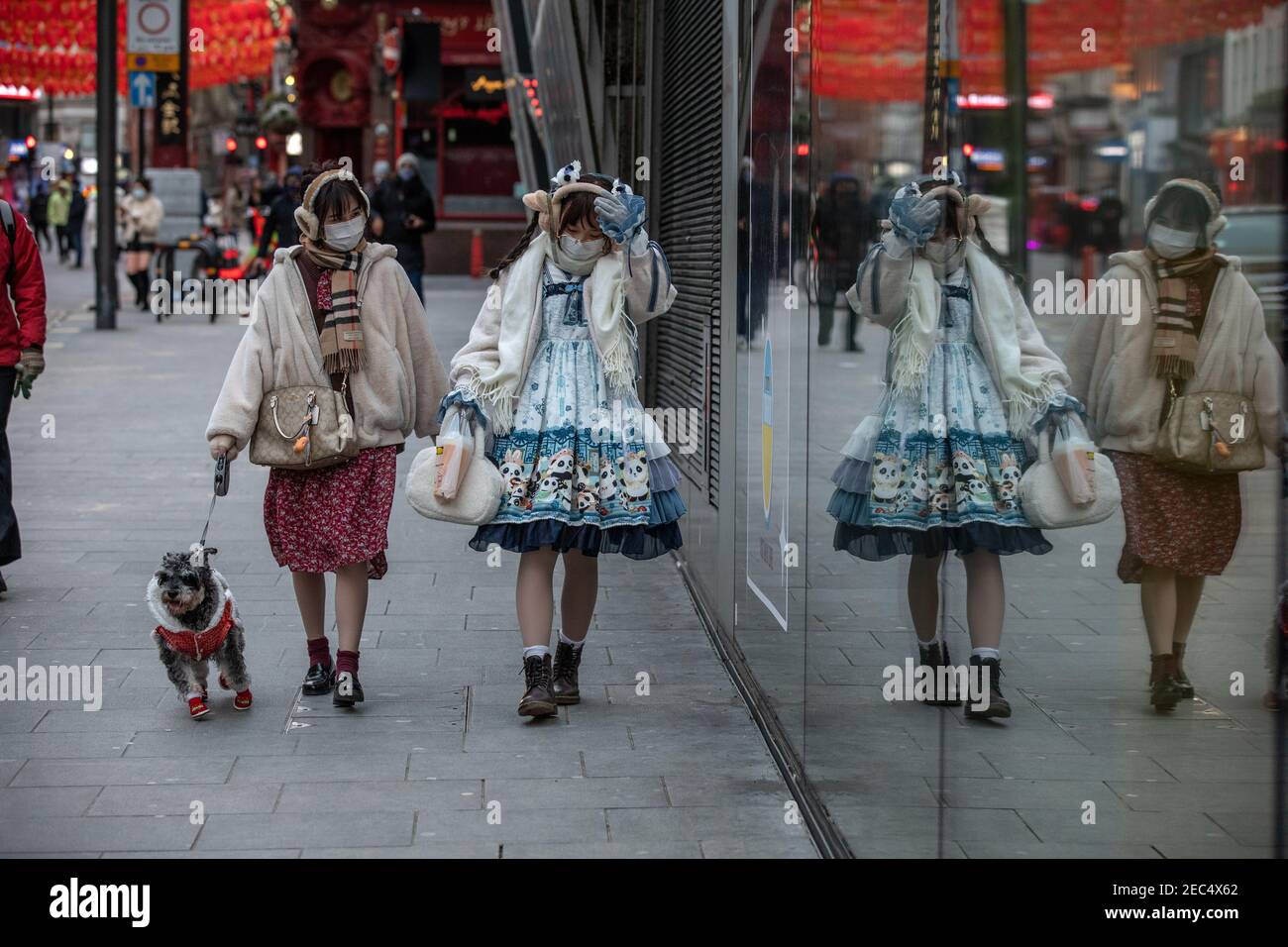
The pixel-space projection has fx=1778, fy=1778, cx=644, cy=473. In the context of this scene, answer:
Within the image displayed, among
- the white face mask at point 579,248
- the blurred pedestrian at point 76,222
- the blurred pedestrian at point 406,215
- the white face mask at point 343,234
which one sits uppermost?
the blurred pedestrian at point 76,222

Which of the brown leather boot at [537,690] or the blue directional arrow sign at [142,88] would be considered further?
the blue directional arrow sign at [142,88]

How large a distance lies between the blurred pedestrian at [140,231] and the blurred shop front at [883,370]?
16.6 meters

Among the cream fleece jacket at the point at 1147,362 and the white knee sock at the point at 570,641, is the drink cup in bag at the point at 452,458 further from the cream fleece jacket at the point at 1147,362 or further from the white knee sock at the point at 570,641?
the cream fleece jacket at the point at 1147,362

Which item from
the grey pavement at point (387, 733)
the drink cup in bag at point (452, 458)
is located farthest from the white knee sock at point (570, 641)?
the drink cup in bag at point (452, 458)

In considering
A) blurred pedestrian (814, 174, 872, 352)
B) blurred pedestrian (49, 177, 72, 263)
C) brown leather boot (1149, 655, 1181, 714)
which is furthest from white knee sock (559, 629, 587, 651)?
blurred pedestrian (49, 177, 72, 263)

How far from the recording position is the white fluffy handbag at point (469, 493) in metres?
5.22

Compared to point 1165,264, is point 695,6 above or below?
above

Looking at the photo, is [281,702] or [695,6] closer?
[281,702]

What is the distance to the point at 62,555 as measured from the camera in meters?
7.91

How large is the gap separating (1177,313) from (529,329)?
3032mm

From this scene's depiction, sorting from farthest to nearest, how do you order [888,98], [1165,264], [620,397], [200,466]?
[200,466] → [620,397] → [888,98] → [1165,264]
